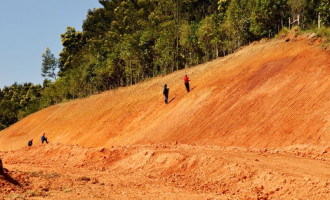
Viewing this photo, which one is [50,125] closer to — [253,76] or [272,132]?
[253,76]

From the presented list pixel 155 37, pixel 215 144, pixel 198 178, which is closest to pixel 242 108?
pixel 215 144

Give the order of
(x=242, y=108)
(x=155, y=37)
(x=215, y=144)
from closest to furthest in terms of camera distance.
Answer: (x=215, y=144), (x=242, y=108), (x=155, y=37)

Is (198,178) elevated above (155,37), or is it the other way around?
(155,37)

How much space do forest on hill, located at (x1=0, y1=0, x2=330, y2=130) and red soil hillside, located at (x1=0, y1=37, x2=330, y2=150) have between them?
4.88 metres

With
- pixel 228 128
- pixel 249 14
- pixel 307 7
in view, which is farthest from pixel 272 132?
pixel 307 7

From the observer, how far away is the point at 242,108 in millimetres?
19172

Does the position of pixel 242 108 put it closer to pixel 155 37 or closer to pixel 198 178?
pixel 198 178

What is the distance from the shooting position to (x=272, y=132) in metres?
15.7

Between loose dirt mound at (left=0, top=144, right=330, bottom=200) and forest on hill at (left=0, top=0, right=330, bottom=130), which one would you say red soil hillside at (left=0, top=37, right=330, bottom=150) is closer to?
loose dirt mound at (left=0, top=144, right=330, bottom=200)

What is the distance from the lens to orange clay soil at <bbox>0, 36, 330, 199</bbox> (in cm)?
1009

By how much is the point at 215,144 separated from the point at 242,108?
11.3 feet

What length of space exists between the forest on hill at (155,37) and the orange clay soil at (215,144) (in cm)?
643

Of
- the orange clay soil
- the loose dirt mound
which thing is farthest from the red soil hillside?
the loose dirt mound

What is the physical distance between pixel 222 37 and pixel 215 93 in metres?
20.4
